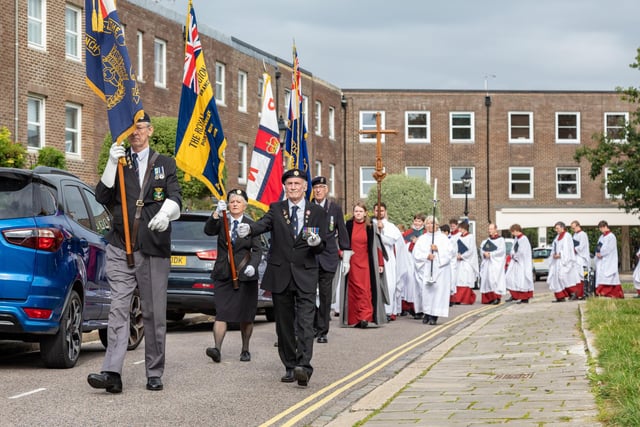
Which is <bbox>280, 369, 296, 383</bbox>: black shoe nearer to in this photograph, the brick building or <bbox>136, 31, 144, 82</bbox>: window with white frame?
<bbox>136, 31, 144, 82</bbox>: window with white frame

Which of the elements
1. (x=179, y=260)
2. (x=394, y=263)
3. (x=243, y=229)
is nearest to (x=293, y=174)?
(x=243, y=229)

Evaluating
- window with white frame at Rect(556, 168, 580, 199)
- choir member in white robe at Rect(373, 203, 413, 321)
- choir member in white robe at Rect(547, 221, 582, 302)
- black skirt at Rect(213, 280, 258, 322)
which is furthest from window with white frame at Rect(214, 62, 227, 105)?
black skirt at Rect(213, 280, 258, 322)

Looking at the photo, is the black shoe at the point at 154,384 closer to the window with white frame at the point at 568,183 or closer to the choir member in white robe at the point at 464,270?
the choir member in white robe at the point at 464,270

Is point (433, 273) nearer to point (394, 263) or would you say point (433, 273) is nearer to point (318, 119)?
point (394, 263)

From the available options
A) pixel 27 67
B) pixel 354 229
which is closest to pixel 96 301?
pixel 354 229

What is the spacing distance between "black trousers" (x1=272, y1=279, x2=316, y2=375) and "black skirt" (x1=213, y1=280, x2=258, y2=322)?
1913mm

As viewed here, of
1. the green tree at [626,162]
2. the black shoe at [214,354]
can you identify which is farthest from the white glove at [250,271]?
the green tree at [626,162]

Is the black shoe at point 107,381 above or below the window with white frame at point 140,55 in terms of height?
below

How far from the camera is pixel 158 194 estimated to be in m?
8.82

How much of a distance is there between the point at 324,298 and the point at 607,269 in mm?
15810

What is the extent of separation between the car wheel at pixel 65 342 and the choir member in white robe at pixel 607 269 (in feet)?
63.3

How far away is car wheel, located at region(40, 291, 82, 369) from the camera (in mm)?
10062

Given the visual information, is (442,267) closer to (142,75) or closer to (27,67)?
(27,67)

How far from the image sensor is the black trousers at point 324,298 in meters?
13.2
